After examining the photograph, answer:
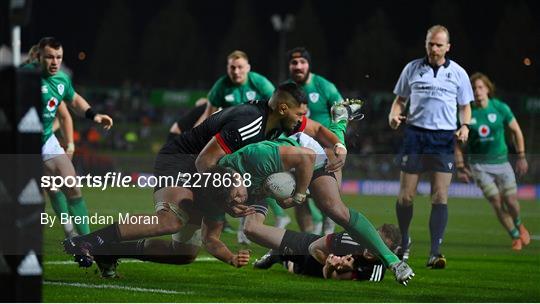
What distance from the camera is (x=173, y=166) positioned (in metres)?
8.70

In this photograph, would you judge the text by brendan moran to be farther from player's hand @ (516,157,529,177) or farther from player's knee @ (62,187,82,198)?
player's hand @ (516,157,529,177)

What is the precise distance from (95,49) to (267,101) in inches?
3040

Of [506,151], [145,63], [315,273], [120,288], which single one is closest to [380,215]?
[315,273]

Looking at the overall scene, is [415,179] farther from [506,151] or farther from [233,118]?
[506,151]

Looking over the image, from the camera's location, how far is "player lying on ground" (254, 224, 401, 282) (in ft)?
29.9

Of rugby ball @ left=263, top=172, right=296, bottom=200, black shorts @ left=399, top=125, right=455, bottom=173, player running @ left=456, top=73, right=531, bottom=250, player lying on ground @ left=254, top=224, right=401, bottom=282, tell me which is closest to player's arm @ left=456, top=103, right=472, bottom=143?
black shorts @ left=399, top=125, right=455, bottom=173

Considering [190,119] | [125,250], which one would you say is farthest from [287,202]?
[190,119]

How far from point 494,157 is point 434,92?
5.37 feet

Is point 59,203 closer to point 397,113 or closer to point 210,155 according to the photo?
point 210,155

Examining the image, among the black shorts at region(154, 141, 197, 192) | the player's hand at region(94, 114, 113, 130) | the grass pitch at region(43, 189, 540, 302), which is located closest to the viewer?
the grass pitch at region(43, 189, 540, 302)

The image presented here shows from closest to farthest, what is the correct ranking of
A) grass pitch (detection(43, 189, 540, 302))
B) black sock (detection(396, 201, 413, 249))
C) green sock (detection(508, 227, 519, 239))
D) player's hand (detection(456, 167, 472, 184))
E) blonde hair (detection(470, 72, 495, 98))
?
grass pitch (detection(43, 189, 540, 302)) → black sock (detection(396, 201, 413, 249)) → player's hand (detection(456, 167, 472, 184)) → green sock (detection(508, 227, 519, 239)) → blonde hair (detection(470, 72, 495, 98))

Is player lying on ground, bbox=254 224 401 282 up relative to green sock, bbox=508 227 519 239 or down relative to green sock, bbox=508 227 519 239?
up

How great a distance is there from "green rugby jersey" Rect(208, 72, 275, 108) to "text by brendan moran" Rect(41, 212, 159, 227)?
3.56 meters

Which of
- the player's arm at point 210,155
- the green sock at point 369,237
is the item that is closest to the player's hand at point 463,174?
the green sock at point 369,237
